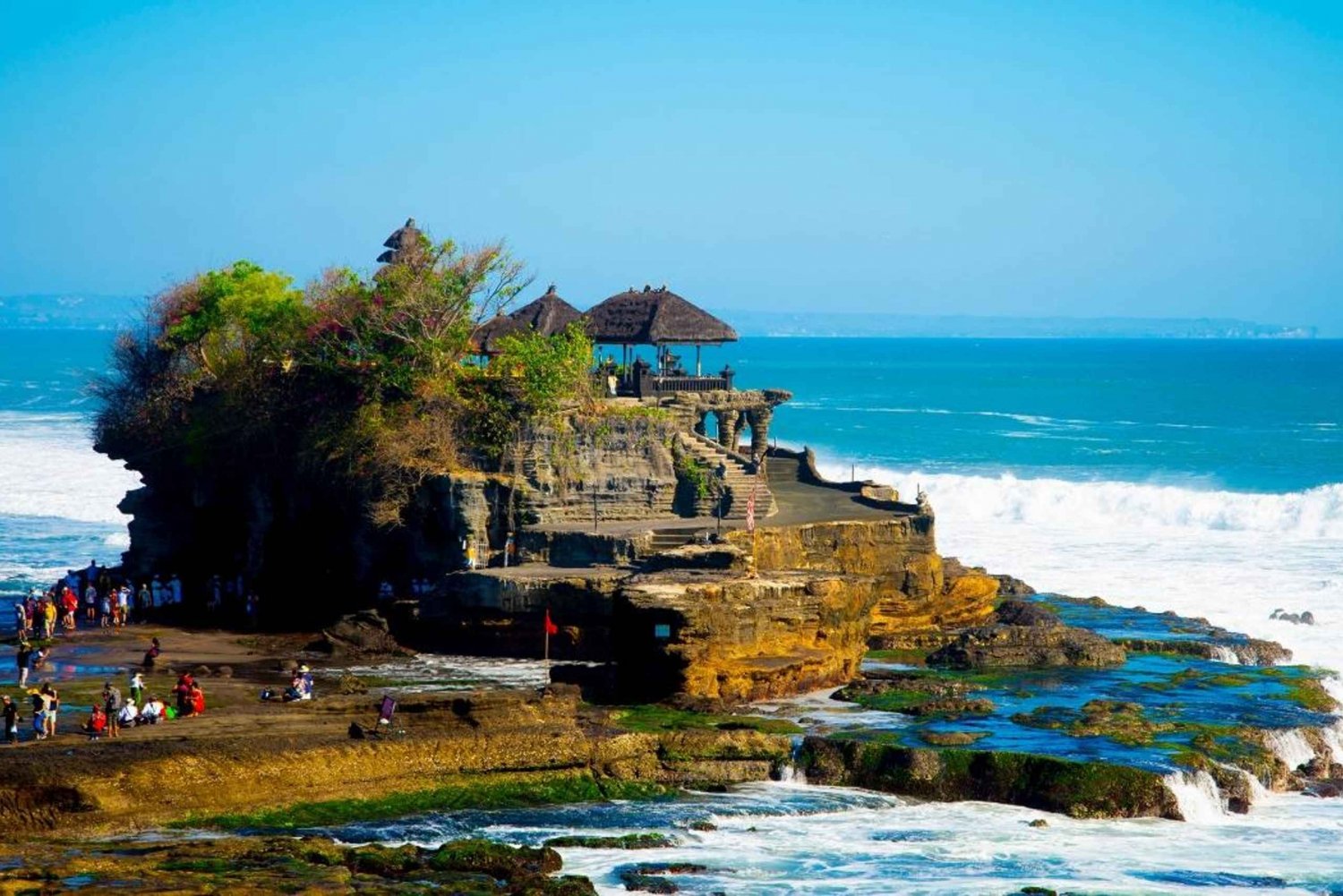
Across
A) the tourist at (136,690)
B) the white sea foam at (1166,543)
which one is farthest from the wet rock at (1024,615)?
the tourist at (136,690)

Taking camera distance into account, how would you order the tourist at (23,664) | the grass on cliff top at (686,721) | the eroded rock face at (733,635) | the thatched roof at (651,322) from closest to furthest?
1. the grass on cliff top at (686,721)
2. the tourist at (23,664)
3. the eroded rock face at (733,635)
4. the thatched roof at (651,322)

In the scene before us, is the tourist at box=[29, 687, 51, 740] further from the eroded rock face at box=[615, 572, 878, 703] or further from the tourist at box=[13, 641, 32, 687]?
the eroded rock face at box=[615, 572, 878, 703]

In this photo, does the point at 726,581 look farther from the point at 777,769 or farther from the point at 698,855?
the point at 698,855

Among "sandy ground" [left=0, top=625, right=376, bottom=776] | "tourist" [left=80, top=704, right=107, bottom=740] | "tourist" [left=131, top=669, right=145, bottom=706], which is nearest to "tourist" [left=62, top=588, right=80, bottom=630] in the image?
"sandy ground" [left=0, top=625, right=376, bottom=776]

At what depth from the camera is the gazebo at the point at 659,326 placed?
4603 centimetres

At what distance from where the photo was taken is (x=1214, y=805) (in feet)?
93.4

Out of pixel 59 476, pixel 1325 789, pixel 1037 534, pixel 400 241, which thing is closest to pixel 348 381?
pixel 400 241

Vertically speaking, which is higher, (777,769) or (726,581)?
(726,581)

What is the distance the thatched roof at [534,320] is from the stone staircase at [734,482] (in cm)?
503

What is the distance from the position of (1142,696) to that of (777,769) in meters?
9.06

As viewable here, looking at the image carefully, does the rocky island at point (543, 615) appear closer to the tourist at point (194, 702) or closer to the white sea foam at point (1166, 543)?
the tourist at point (194, 702)

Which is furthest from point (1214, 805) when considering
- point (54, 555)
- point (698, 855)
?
point (54, 555)

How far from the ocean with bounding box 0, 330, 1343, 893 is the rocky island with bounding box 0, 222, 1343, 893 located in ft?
3.87

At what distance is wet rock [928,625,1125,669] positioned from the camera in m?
37.5
